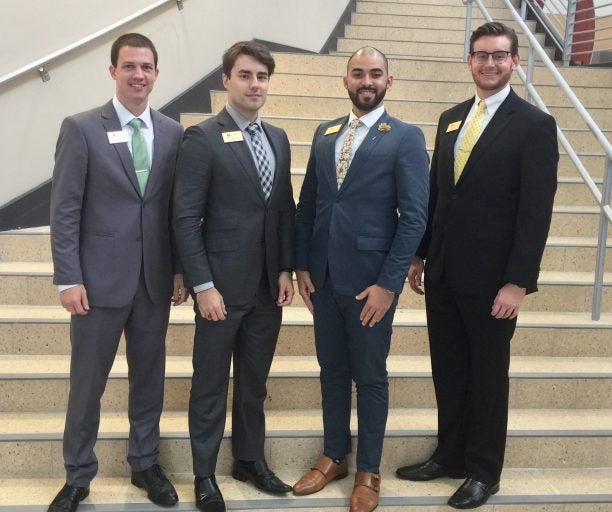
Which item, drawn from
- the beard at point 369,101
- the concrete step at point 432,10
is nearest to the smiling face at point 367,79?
the beard at point 369,101

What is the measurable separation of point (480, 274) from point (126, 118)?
4.00 ft

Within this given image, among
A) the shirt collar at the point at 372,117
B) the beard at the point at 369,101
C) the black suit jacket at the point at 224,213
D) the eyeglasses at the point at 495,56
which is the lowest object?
the black suit jacket at the point at 224,213

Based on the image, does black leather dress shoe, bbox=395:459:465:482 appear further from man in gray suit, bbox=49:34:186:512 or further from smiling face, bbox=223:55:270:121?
smiling face, bbox=223:55:270:121

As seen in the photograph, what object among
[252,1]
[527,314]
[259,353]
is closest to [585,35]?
[252,1]

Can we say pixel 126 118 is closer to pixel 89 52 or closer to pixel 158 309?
pixel 158 309

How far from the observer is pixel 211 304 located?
1771 millimetres

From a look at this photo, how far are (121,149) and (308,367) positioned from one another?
119 centimetres

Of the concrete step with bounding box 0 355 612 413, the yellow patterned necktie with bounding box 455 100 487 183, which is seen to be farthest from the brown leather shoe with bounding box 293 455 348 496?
the yellow patterned necktie with bounding box 455 100 487 183

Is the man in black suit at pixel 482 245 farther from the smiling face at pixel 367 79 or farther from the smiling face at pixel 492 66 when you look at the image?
the smiling face at pixel 367 79

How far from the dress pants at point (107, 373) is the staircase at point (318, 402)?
183mm

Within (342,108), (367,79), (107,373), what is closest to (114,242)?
(107,373)

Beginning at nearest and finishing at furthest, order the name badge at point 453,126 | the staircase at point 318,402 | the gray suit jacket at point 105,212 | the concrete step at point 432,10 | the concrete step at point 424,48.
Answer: the gray suit jacket at point 105,212
the name badge at point 453,126
the staircase at point 318,402
the concrete step at point 424,48
the concrete step at point 432,10

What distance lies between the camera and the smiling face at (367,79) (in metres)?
1.75

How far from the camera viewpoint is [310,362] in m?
2.49
